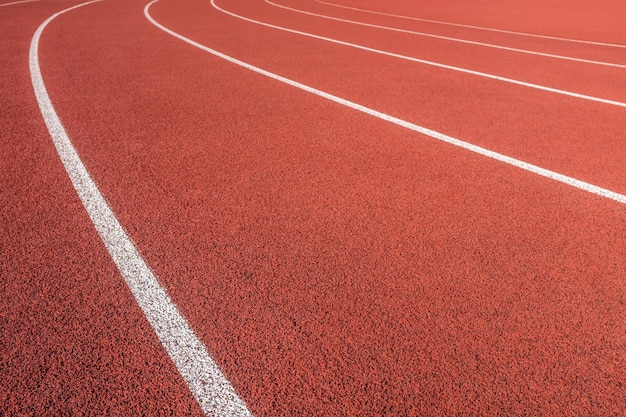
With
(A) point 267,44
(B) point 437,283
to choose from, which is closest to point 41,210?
(B) point 437,283

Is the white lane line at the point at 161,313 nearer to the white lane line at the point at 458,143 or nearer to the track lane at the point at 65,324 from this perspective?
the track lane at the point at 65,324

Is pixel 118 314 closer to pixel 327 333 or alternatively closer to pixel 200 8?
pixel 327 333

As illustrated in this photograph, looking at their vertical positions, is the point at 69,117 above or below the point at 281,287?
below

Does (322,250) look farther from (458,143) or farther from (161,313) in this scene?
(458,143)

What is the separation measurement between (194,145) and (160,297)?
2556mm

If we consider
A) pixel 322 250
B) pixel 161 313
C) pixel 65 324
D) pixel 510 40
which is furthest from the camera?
pixel 510 40

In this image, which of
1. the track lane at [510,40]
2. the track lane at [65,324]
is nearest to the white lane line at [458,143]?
the track lane at [65,324]

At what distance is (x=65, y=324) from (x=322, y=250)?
160 centimetres

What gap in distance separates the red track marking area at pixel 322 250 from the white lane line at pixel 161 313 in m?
0.05

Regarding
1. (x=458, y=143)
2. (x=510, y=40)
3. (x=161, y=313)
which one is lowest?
(x=510, y=40)

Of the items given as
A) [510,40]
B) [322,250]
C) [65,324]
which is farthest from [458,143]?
[510,40]

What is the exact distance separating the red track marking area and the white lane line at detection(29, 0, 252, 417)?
2.0 inches

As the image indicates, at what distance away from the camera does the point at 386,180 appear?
15.8 ft

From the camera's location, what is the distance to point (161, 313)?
3137mm
